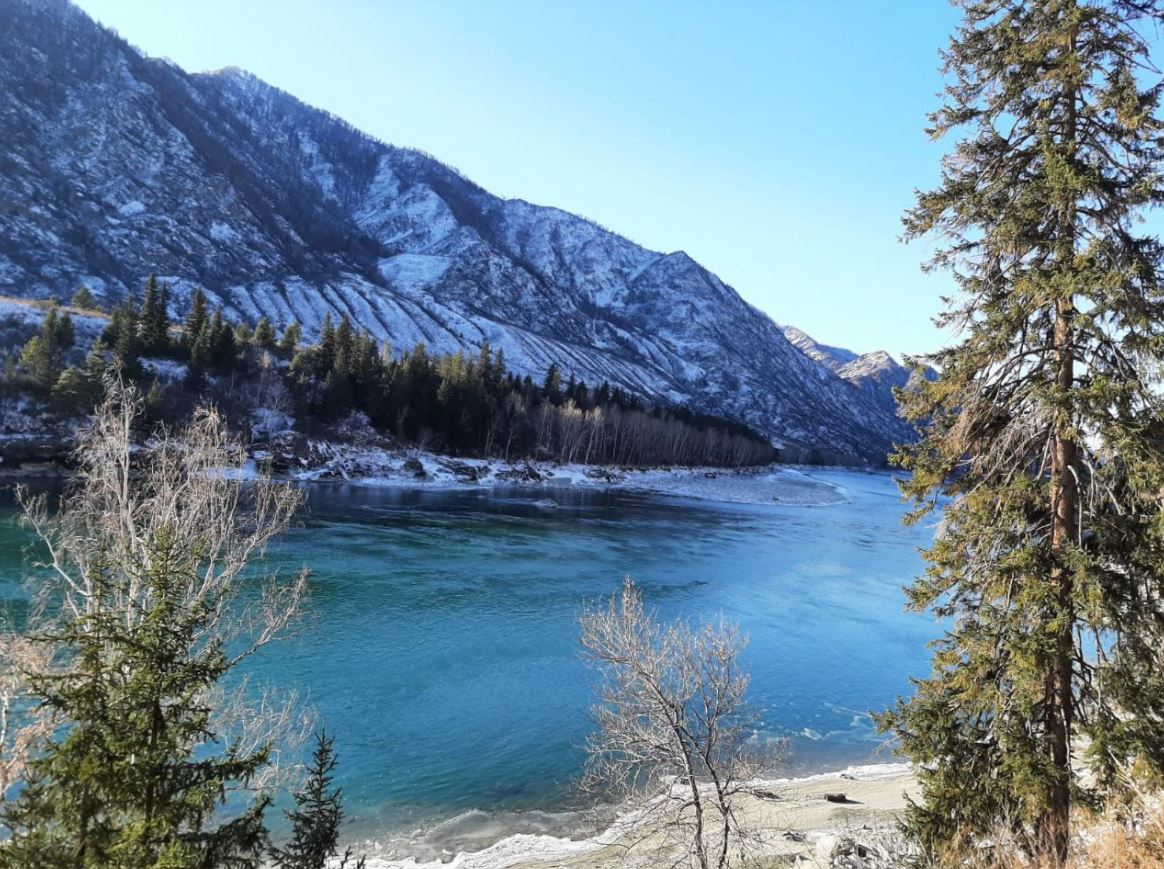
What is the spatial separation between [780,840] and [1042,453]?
1044 cm

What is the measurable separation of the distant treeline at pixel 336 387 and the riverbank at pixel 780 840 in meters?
60.6

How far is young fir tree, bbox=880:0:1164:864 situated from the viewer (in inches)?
281

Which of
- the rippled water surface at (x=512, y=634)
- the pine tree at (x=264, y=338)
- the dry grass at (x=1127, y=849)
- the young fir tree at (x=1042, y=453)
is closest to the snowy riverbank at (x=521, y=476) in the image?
the rippled water surface at (x=512, y=634)

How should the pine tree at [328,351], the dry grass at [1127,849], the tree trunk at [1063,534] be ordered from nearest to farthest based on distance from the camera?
the dry grass at [1127,849], the tree trunk at [1063,534], the pine tree at [328,351]

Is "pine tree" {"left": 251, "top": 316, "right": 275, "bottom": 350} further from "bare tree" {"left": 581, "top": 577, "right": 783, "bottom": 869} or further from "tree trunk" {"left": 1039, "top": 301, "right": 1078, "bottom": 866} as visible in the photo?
"tree trunk" {"left": 1039, "top": 301, "right": 1078, "bottom": 866}

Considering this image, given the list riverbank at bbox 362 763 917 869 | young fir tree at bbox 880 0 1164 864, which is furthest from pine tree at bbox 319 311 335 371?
young fir tree at bbox 880 0 1164 864

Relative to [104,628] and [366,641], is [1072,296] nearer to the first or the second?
[104,628]

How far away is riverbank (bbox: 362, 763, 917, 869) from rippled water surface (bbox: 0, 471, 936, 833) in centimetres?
196

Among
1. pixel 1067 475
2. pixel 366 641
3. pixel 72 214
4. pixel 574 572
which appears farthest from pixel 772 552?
pixel 72 214

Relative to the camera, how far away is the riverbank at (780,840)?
39.3 ft

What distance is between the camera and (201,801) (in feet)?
18.2

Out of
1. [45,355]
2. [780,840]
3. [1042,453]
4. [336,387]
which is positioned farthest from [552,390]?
[1042,453]

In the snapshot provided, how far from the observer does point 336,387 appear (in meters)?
83.1

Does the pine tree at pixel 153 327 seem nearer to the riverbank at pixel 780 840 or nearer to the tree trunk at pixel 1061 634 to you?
the riverbank at pixel 780 840
